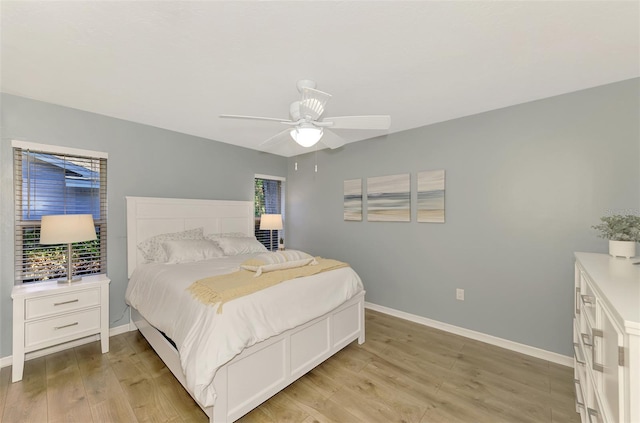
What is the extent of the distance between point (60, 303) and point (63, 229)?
0.66 m

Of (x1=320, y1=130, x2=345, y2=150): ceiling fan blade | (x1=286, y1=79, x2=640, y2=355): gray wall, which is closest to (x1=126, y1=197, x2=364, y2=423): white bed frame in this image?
(x1=286, y1=79, x2=640, y2=355): gray wall

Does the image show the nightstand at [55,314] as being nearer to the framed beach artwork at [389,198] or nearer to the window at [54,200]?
the window at [54,200]

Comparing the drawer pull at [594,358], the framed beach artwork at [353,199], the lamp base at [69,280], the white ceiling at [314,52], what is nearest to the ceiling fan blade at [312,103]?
the white ceiling at [314,52]

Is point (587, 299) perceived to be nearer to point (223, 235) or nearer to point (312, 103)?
point (312, 103)

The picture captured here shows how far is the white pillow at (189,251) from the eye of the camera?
289 cm

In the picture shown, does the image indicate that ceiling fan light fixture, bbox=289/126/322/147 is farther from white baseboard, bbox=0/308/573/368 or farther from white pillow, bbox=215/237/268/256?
white baseboard, bbox=0/308/573/368

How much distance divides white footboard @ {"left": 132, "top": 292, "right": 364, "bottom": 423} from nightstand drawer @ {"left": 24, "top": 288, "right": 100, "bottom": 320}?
0.54 metres

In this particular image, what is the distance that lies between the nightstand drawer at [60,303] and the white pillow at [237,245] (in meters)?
1.26

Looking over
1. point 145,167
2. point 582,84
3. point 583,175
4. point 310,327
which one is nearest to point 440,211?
point 583,175

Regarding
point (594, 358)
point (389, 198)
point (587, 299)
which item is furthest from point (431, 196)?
point (594, 358)

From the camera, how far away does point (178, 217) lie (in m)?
3.41

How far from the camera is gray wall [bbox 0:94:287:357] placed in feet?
7.90

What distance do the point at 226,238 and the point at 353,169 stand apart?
206 cm

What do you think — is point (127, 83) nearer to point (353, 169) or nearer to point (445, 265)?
point (353, 169)
